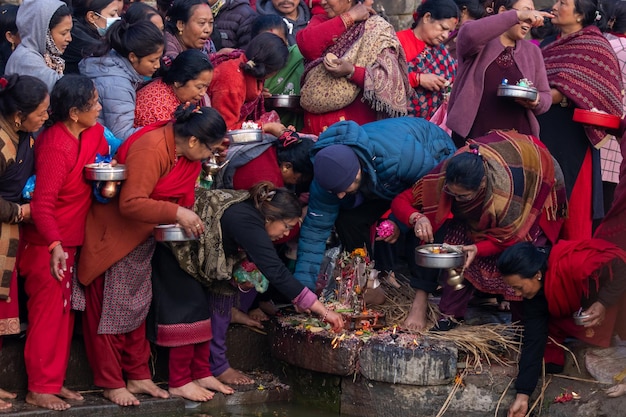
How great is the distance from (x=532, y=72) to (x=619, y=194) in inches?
40.2

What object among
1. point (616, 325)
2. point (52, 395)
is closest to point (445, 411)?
point (616, 325)

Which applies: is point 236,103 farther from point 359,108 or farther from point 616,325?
point 616,325

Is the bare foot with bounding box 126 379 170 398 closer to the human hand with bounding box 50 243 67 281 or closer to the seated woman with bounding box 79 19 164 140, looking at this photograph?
the human hand with bounding box 50 243 67 281

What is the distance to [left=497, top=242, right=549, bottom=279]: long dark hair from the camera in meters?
5.56

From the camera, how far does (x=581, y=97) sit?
6.78 meters

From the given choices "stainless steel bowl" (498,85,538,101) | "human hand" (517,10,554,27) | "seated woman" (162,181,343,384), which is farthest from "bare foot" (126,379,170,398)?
"human hand" (517,10,554,27)

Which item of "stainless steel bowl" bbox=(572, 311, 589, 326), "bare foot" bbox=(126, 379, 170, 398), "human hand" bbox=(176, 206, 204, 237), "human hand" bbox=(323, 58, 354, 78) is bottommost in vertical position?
"bare foot" bbox=(126, 379, 170, 398)

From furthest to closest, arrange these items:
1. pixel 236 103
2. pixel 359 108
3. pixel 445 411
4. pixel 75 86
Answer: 1. pixel 359 108
2. pixel 236 103
3. pixel 445 411
4. pixel 75 86

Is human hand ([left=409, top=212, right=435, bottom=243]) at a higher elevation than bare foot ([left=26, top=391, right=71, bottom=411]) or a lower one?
higher

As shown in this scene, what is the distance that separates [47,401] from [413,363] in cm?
193

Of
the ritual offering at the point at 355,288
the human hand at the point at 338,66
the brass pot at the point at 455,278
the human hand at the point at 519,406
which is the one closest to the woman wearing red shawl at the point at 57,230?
the ritual offering at the point at 355,288

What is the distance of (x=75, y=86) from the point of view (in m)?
5.49

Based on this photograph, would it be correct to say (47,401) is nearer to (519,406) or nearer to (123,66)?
(123,66)

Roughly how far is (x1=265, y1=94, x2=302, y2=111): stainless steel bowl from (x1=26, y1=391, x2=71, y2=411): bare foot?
2.50 metres
